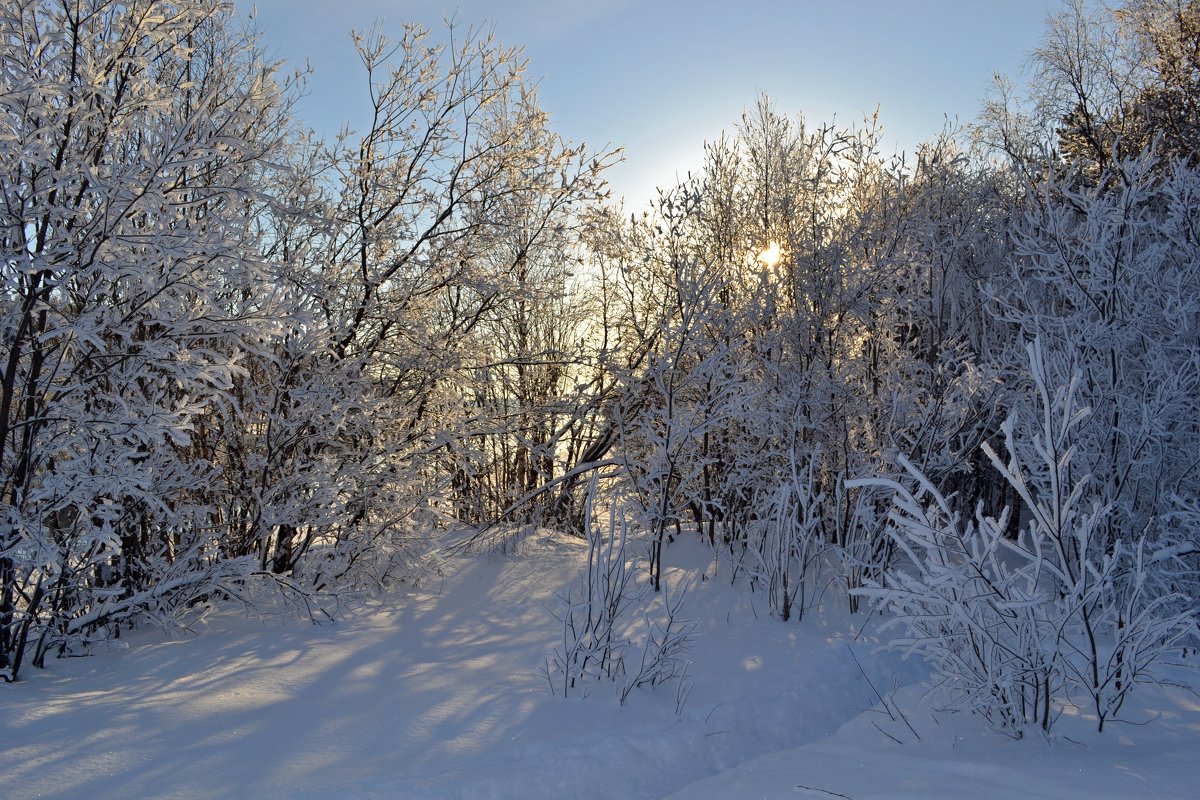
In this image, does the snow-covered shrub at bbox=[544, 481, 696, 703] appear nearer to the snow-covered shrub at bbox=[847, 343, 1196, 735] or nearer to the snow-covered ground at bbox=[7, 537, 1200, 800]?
the snow-covered ground at bbox=[7, 537, 1200, 800]

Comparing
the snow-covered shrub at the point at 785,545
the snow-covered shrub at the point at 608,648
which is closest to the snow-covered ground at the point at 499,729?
the snow-covered shrub at the point at 608,648

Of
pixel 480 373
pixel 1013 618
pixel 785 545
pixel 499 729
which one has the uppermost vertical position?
pixel 480 373

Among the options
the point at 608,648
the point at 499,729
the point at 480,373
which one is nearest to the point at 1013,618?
the point at 608,648

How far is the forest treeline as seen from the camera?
3912 millimetres

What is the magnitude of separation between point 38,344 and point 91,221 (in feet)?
2.56

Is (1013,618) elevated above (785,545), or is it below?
below

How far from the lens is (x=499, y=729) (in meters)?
3.81

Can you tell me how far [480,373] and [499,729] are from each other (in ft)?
13.5

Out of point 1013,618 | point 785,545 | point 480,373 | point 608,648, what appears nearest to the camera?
point 1013,618

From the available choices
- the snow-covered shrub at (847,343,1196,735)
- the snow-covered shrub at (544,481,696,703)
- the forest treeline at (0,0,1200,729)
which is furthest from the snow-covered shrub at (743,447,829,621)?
the snow-covered shrub at (847,343,1196,735)

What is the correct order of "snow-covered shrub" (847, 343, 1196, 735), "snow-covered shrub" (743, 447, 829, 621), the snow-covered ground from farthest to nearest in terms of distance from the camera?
"snow-covered shrub" (743, 447, 829, 621)
"snow-covered shrub" (847, 343, 1196, 735)
the snow-covered ground

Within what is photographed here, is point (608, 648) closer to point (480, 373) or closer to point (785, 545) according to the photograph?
point (785, 545)

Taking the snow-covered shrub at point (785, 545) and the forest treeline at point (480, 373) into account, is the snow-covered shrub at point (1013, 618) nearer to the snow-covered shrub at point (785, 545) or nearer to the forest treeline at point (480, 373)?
the forest treeline at point (480, 373)

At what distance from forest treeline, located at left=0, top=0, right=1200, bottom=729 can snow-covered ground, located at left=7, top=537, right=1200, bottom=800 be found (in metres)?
0.39
